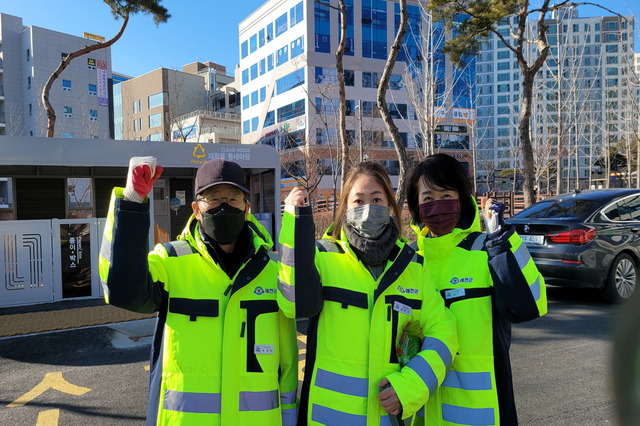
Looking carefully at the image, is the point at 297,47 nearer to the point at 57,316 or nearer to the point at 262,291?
the point at 57,316

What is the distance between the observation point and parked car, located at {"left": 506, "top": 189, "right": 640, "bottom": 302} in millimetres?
6742

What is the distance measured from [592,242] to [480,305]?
5781mm

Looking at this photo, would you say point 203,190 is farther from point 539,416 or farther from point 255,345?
point 539,416

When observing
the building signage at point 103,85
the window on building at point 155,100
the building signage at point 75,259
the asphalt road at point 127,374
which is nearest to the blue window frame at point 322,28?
the building signage at point 103,85

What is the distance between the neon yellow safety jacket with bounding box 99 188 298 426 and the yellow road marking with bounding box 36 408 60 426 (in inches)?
97.1

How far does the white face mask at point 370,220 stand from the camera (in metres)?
1.91

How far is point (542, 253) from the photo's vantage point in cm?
705

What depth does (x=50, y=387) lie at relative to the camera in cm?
438

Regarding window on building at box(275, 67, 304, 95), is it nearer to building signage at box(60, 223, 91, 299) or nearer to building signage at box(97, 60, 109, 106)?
building signage at box(97, 60, 109, 106)

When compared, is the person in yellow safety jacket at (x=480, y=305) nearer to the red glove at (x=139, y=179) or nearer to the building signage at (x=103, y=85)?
the red glove at (x=139, y=179)

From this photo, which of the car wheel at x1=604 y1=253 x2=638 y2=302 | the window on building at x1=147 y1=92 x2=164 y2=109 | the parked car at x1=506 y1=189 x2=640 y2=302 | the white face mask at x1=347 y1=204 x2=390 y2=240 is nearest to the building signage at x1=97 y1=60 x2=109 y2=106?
the window on building at x1=147 y1=92 x2=164 y2=109

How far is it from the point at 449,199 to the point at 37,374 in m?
4.72

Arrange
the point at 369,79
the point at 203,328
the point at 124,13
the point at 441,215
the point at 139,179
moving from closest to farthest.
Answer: the point at 139,179, the point at 203,328, the point at 441,215, the point at 124,13, the point at 369,79

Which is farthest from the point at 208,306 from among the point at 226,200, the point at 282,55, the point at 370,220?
the point at 282,55
